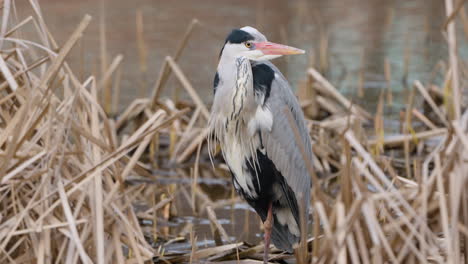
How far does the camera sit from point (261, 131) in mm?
4027

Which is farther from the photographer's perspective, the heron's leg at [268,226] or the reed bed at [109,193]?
the heron's leg at [268,226]

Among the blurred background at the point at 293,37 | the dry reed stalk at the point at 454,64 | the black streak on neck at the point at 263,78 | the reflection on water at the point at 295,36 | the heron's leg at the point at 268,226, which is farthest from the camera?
the reflection on water at the point at 295,36

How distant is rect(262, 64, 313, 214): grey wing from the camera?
13.1ft

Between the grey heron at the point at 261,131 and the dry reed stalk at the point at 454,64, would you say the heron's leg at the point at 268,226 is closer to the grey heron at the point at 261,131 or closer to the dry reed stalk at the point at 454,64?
the grey heron at the point at 261,131

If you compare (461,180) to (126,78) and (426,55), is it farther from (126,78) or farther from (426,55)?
(426,55)

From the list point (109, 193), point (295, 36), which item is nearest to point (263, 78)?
point (109, 193)

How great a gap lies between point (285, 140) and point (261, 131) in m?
0.13

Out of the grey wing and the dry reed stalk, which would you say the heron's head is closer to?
the grey wing

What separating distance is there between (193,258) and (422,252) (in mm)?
1308

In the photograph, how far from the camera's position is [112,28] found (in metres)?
12.9

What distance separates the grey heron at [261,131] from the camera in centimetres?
393

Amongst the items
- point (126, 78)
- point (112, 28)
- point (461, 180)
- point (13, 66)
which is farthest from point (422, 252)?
point (112, 28)

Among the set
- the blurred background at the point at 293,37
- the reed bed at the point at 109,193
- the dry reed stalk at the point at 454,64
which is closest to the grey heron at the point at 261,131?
the reed bed at the point at 109,193

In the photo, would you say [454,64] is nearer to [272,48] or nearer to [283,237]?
[272,48]
